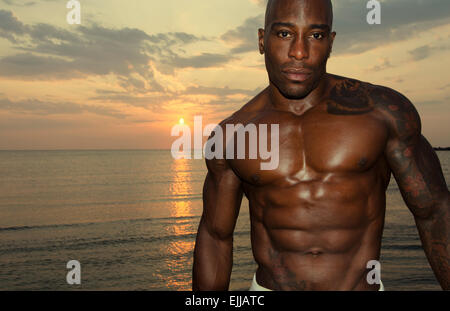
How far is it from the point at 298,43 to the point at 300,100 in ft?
1.43

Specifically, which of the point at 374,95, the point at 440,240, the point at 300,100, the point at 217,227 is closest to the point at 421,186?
the point at 440,240

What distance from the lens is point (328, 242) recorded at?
2.57 meters

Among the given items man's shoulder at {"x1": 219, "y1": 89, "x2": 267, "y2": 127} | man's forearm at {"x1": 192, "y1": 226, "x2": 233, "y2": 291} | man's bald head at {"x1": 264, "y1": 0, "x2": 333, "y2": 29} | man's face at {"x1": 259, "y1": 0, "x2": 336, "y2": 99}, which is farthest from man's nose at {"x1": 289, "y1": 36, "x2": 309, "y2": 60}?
man's forearm at {"x1": 192, "y1": 226, "x2": 233, "y2": 291}

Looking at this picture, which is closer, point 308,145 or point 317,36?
point 317,36

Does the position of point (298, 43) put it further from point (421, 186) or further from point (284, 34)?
point (421, 186)

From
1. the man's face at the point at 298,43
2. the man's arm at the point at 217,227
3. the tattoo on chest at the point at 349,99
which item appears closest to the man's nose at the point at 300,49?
the man's face at the point at 298,43

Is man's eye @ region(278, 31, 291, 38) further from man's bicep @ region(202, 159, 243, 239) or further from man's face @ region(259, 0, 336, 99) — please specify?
man's bicep @ region(202, 159, 243, 239)

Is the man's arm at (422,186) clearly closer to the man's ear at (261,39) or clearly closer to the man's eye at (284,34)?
the man's eye at (284,34)

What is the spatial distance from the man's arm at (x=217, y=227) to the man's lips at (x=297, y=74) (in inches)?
30.3

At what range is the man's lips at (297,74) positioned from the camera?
8.47 feet

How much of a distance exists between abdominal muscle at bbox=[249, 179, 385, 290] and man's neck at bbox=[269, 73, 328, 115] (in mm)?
669

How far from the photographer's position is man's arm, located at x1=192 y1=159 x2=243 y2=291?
116 inches

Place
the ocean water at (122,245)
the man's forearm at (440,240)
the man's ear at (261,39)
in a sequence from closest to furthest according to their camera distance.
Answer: the man's forearm at (440,240), the man's ear at (261,39), the ocean water at (122,245)

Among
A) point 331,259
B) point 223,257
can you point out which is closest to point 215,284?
point 223,257
